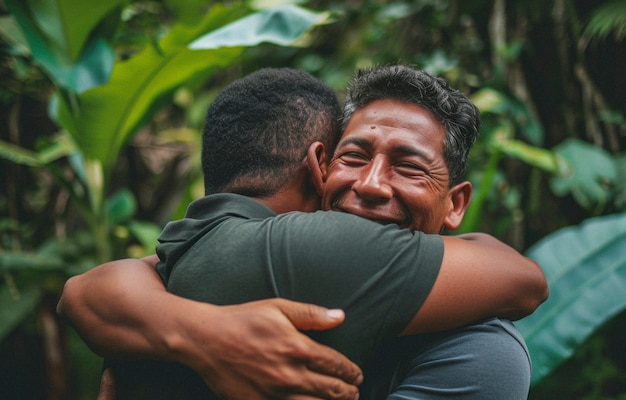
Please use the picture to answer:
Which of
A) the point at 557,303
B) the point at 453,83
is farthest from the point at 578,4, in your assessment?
the point at 557,303

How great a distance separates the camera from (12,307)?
3.10 m

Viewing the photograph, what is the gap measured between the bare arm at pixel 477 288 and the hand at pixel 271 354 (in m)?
0.17

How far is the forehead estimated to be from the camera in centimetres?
131

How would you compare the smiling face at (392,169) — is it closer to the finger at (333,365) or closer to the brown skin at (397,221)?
the brown skin at (397,221)

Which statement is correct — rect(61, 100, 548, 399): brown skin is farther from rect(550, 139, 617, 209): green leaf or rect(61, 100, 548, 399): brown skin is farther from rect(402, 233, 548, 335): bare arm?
rect(550, 139, 617, 209): green leaf

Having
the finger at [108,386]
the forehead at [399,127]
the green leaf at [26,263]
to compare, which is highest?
the forehead at [399,127]

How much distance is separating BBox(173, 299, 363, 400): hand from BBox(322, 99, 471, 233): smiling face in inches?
13.4

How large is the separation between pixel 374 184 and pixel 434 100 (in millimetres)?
286

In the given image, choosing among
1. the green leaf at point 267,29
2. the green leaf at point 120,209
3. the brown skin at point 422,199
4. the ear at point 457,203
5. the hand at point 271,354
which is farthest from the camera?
the green leaf at point 120,209

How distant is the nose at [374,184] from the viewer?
4.08 ft

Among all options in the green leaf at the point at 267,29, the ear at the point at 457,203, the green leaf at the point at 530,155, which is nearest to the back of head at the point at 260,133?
the ear at the point at 457,203

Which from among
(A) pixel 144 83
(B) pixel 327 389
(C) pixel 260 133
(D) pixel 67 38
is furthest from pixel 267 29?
(B) pixel 327 389

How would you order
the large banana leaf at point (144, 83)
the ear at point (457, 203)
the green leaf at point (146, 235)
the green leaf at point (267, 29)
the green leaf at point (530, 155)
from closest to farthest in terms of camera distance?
the ear at point (457, 203) < the green leaf at point (267, 29) < the large banana leaf at point (144, 83) < the green leaf at point (530, 155) < the green leaf at point (146, 235)

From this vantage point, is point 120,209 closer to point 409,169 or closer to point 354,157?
point 354,157
